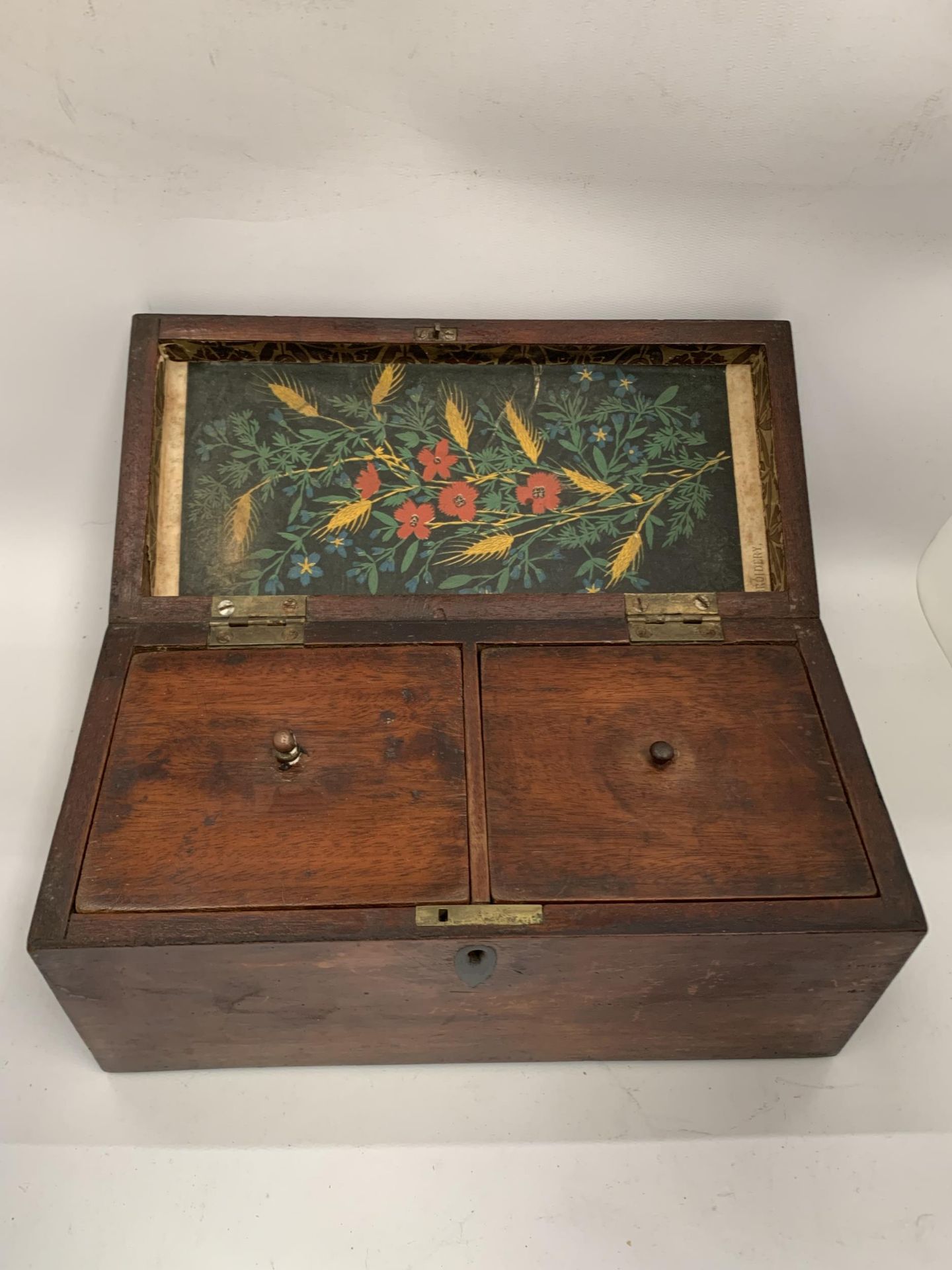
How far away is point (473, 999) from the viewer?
1522 millimetres

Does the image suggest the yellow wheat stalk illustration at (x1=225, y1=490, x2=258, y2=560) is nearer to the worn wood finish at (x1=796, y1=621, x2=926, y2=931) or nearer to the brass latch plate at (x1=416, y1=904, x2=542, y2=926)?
the brass latch plate at (x1=416, y1=904, x2=542, y2=926)

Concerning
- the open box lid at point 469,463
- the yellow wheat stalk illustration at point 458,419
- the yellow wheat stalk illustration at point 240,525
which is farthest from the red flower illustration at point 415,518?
the yellow wheat stalk illustration at point 240,525

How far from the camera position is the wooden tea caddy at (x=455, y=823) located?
145 cm

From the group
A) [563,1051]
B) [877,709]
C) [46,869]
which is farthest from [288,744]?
[877,709]

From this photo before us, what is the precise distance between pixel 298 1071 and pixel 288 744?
0.48 meters

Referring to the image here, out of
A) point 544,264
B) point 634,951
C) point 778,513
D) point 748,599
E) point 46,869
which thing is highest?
point 544,264

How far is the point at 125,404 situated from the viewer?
1.79 metres

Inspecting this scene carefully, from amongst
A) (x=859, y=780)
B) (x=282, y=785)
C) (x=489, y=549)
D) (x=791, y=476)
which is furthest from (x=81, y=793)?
(x=791, y=476)

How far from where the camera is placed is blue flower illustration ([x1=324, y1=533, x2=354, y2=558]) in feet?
5.90

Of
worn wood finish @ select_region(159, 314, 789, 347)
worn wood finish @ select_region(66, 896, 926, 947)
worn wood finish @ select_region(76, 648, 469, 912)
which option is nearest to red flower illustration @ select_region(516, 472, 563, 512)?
worn wood finish @ select_region(159, 314, 789, 347)

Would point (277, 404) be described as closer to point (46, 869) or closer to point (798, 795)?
point (46, 869)

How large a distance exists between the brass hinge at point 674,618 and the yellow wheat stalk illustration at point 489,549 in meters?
0.21

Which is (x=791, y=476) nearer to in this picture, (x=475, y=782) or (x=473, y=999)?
(x=475, y=782)

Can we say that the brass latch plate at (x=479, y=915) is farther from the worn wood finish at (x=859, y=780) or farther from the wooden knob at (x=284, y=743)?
the worn wood finish at (x=859, y=780)
